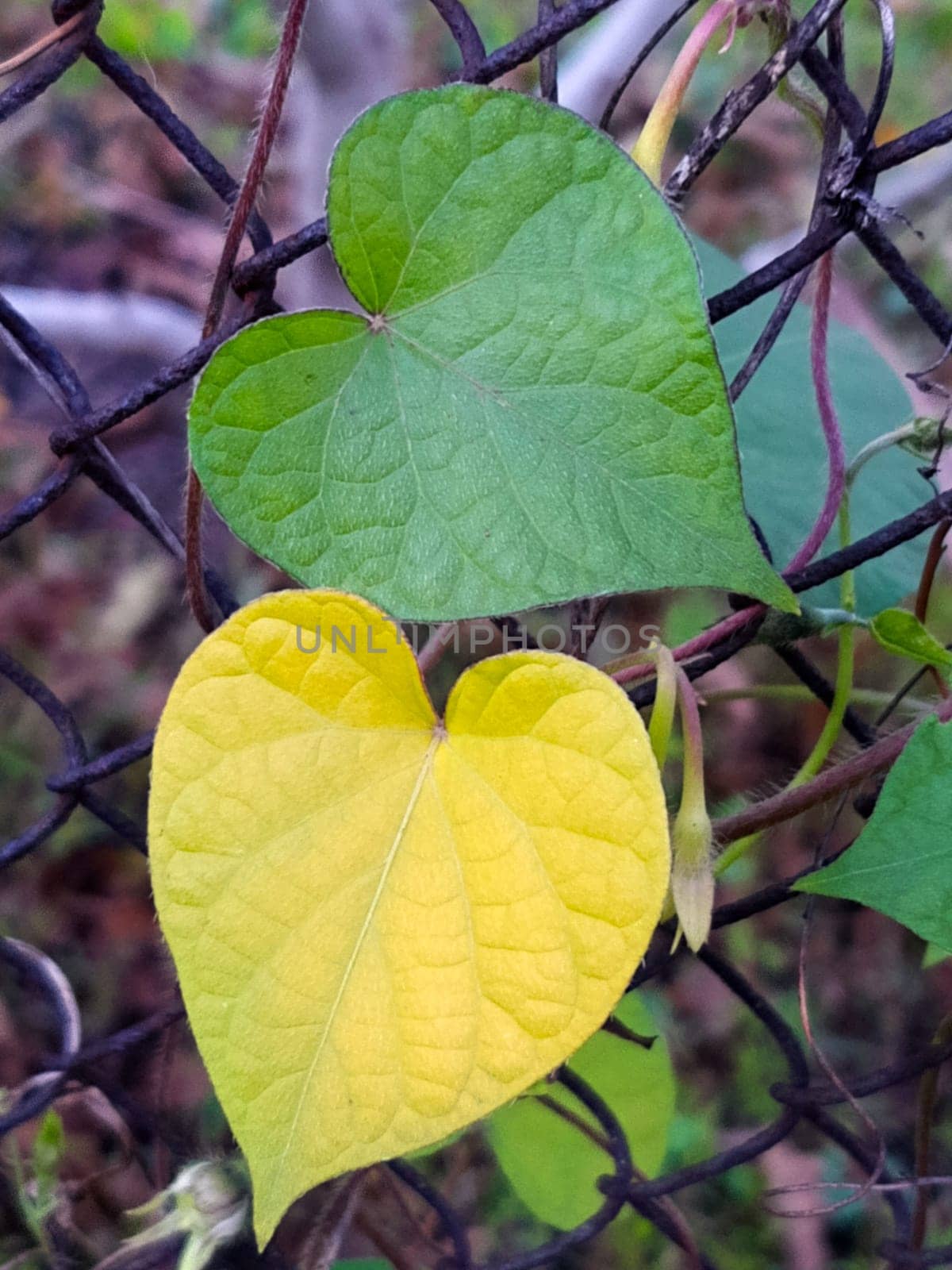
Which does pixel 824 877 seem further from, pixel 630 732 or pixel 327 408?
pixel 327 408

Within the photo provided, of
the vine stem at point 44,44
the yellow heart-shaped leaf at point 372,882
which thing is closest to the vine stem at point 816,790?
the yellow heart-shaped leaf at point 372,882

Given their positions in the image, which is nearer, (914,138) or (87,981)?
(914,138)

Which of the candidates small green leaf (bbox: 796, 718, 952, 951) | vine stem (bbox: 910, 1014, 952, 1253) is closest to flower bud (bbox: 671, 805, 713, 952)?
small green leaf (bbox: 796, 718, 952, 951)

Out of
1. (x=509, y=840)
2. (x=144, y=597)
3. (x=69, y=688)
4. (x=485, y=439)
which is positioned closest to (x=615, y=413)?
(x=485, y=439)

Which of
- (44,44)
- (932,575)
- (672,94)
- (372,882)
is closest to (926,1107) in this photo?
(932,575)

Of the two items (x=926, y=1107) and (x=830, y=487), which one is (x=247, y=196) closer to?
(x=830, y=487)

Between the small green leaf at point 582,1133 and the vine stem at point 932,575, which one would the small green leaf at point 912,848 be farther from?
the small green leaf at point 582,1133

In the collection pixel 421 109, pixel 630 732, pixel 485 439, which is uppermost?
pixel 421 109
